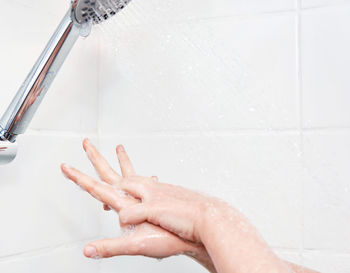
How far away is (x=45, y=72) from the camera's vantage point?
25.6 inches

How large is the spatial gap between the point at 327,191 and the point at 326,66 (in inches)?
8.8

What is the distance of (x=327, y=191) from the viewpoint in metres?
0.81

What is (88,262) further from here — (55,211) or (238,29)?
(238,29)

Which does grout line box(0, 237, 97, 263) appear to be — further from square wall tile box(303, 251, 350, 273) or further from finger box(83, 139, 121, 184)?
square wall tile box(303, 251, 350, 273)

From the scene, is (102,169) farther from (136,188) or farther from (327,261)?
(327,261)

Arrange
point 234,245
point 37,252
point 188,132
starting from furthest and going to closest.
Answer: point 188,132 < point 37,252 < point 234,245

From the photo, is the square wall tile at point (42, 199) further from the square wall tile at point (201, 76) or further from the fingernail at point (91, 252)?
the fingernail at point (91, 252)

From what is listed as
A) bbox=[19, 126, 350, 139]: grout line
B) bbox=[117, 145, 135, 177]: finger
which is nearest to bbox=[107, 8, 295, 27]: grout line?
bbox=[19, 126, 350, 139]: grout line

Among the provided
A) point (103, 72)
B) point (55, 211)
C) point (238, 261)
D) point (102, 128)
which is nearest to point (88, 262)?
point (55, 211)

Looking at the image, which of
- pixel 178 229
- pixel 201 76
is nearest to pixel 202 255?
pixel 178 229

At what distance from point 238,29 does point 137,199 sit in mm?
472

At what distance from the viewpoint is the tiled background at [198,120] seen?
79 centimetres

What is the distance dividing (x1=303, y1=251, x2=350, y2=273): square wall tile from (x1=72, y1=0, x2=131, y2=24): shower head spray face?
53 centimetres

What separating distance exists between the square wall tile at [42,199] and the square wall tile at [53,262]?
1cm
